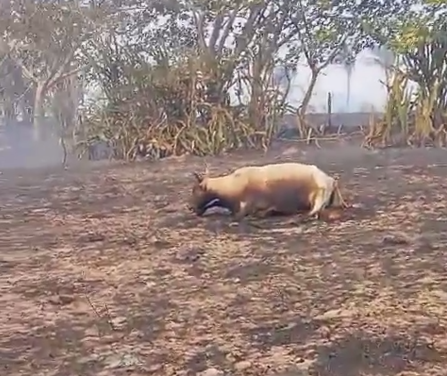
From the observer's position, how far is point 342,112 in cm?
1262

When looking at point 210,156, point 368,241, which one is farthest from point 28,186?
point 368,241

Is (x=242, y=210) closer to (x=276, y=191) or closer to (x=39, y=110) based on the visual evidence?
(x=276, y=191)

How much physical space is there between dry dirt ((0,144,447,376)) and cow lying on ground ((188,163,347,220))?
0.10 metres

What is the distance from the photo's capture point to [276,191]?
3.79m

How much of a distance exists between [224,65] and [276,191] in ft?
19.1

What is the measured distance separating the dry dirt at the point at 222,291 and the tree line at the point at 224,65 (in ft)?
14.7

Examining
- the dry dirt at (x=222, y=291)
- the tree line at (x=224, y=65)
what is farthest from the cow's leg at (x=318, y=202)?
the tree line at (x=224, y=65)

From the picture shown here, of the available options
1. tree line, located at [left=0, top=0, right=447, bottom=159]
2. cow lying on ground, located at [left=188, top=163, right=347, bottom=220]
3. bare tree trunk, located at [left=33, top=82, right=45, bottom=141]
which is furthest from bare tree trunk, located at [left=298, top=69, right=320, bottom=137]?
bare tree trunk, located at [left=33, top=82, right=45, bottom=141]

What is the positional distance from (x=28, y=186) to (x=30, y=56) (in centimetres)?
1138

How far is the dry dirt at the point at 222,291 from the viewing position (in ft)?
6.35

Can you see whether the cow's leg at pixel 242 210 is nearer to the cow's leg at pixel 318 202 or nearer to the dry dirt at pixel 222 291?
the dry dirt at pixel 222 291

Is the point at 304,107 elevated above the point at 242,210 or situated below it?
above

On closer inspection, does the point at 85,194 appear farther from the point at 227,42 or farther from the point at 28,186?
the point at 227,42

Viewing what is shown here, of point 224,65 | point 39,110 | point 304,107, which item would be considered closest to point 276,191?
point 224,65
